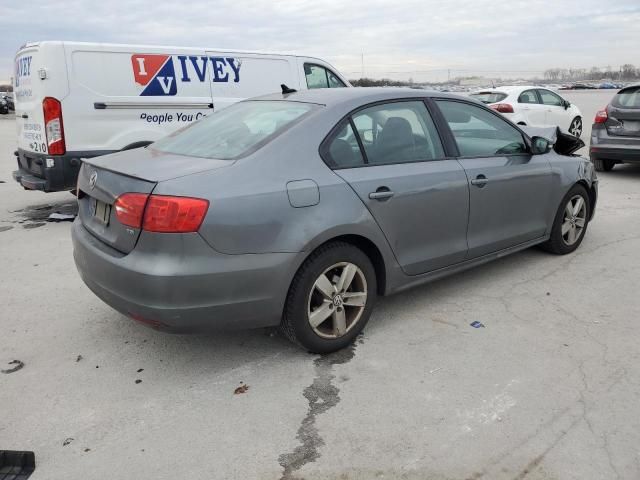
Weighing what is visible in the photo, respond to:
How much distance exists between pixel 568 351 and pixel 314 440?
1773 millimetres

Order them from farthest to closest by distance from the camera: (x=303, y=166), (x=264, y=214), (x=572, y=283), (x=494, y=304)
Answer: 1. (x=572, y=283)
2. (x=494, y=304)
3. (x=303, y=166)
4. (x=264, y=214)

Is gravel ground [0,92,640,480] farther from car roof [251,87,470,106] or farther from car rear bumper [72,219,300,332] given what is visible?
car roof [251,87,470,106]

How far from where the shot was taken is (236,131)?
3.64 meters

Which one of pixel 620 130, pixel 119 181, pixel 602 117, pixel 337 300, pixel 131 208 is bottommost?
pixel 337 300

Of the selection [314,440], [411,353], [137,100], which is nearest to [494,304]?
[411,353]

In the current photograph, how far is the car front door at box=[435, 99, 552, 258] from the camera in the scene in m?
4.13

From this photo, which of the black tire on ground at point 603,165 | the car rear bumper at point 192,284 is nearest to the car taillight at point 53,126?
the car rear bumper at point 192,284

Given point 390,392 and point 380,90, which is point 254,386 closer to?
point 390,392

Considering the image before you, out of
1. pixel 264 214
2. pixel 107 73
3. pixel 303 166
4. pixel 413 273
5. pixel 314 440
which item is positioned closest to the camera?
pixel 314 440

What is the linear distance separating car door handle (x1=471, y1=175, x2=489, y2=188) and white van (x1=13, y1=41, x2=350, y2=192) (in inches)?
184

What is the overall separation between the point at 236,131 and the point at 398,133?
42.8 inches

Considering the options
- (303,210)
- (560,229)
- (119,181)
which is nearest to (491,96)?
(560,229)

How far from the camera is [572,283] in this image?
4602 millimetres

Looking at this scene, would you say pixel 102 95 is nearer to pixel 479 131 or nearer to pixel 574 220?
pixel 479 131
